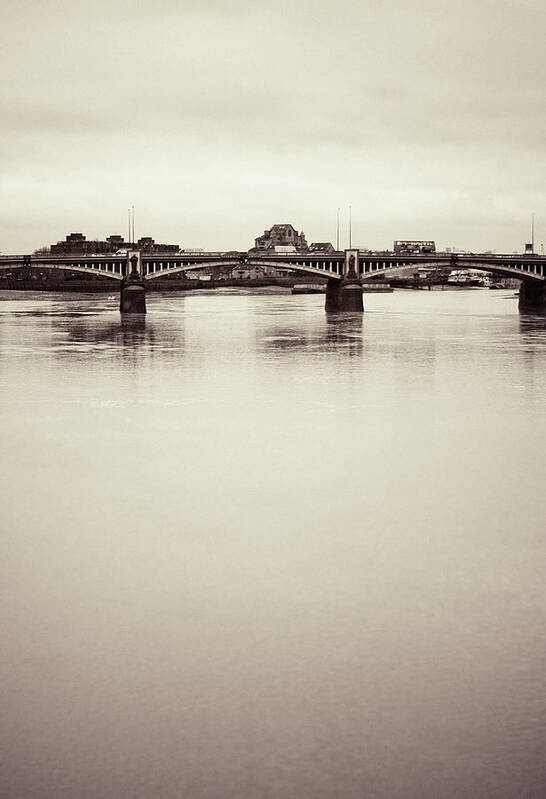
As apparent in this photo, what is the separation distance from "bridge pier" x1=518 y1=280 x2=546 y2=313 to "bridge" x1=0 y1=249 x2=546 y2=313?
8 centimetres

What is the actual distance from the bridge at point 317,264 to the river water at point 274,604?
51917mm

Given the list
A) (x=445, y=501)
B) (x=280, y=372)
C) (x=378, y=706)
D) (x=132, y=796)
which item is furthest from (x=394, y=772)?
(x=280, y=372)

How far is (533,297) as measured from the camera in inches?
3157

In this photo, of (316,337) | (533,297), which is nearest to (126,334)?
(316,337)

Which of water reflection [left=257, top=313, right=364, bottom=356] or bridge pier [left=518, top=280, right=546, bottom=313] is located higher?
bridge pier [left=518, top=280, right=546, bottom=313]

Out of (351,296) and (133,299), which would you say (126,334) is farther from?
(351,296)

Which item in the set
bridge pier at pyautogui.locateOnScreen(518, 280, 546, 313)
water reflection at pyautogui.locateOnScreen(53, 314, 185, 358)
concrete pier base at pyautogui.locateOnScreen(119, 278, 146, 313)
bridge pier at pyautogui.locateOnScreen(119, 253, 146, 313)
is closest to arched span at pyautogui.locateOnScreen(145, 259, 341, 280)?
bridge pier at pyautogui.locateOnScreen(119, 253, 146, 313)

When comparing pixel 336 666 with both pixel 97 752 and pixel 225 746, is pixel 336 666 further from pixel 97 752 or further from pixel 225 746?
Result: pixel 97 752

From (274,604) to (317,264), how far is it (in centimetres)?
7044

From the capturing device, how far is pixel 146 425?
19.3 meters

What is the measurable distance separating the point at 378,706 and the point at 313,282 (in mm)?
133210

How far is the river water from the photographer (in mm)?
5824

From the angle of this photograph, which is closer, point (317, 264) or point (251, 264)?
Result: point (251, 264)

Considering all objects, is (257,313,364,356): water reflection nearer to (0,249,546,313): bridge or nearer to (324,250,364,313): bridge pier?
(324,250,364,313): bridge pier
